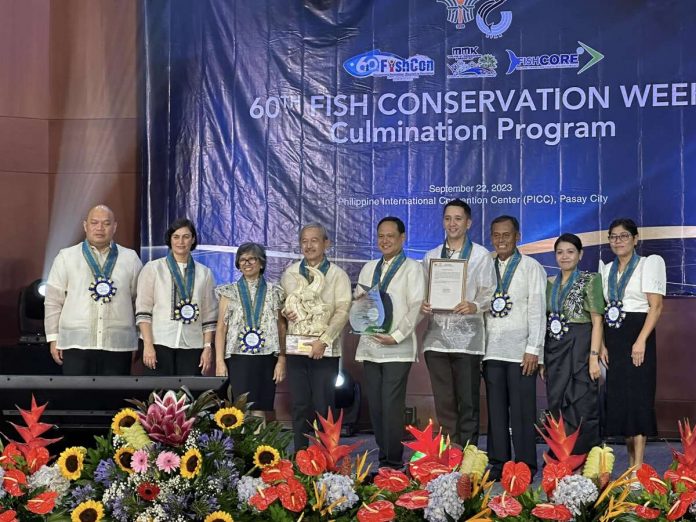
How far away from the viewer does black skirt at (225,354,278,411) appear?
4.58m

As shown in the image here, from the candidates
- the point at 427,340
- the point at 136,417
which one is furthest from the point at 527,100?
the point at 136,417

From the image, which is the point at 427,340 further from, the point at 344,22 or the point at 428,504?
the point at 428,504

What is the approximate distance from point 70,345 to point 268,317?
893mm

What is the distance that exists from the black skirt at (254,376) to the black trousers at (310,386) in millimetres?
129

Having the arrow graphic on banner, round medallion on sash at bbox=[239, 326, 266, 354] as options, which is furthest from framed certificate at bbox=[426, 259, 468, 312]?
the arrow graphic on banner

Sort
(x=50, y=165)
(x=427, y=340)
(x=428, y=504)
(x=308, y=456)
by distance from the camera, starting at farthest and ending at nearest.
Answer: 1. (x=50, y=165)
2. (x=427, y=340)
3. (x=308, y=456)
4. (x=428, y=504)

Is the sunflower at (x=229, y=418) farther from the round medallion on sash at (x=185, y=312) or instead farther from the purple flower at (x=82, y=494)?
the round medallion on sash at (x=185, y=312)

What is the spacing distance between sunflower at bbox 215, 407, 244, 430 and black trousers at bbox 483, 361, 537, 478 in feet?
9.53

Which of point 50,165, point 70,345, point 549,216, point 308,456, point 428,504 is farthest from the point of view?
point 50,165

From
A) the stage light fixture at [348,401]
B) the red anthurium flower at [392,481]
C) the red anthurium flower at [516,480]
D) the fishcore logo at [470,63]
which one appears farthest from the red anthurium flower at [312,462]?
the fishcore logo at [470,63]

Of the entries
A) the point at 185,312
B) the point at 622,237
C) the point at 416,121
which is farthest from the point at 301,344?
the point at 416,121

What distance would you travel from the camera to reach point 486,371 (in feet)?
15.7

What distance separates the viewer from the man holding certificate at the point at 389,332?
15.1ft

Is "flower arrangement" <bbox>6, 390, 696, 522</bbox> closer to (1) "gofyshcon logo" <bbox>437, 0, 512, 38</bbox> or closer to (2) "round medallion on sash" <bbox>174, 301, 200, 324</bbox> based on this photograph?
(2) "round medallion on sash" <bbox>174, 301, 200, 324</bbox>
